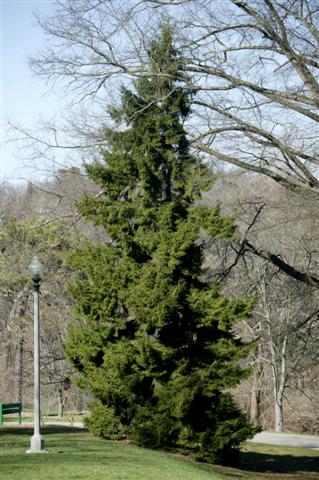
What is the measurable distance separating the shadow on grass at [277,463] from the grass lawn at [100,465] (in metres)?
0.06

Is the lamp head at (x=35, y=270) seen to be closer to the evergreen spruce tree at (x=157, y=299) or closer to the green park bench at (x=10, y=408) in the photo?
the evergreen spruce tree at (x=157, y=299)

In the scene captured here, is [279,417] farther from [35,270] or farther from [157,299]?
[35,270]

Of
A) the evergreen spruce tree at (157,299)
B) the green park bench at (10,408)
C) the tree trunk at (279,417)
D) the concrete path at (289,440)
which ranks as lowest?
the concrete path at (289,440)

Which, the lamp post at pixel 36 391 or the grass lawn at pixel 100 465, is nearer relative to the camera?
the grass lawn at pixel 100 465

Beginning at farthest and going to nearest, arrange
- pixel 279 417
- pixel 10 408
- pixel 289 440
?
pixel 279 417, pixel 289 440, pixel 10 408

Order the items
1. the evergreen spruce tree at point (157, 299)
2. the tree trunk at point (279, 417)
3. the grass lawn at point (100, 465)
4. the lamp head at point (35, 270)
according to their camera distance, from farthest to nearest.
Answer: the tree trunk at point (279, 417) < the evergreen spruce tree at point (157, 299) < the lamp head at point (35, 270) < the grass lawn at point (100, 465)

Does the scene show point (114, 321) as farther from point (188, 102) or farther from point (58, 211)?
point (188, 102)

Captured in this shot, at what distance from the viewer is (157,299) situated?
1681 centimetres

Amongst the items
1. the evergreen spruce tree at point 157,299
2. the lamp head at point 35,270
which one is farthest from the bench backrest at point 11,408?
the lamp head at point 35,270

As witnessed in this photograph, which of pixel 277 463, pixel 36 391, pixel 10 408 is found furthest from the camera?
pixel 10 408

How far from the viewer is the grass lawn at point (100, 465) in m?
10.5

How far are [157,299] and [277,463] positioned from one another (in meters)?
7.20

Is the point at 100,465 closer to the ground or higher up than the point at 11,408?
closer to the ground

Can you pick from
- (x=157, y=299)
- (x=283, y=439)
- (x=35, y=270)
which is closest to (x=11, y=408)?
(x=283, y=439)
